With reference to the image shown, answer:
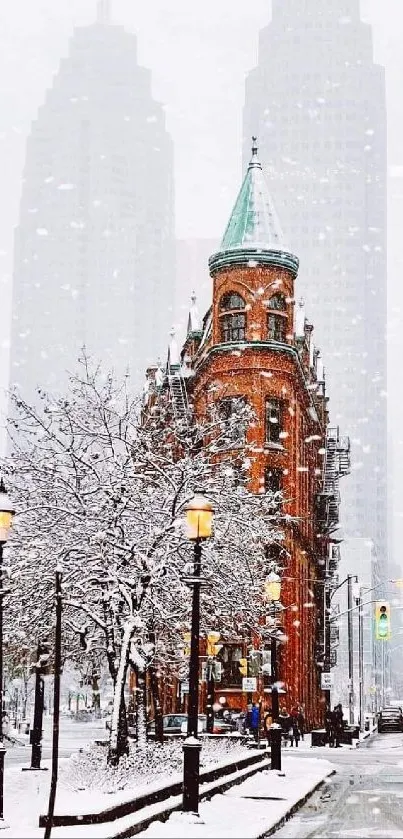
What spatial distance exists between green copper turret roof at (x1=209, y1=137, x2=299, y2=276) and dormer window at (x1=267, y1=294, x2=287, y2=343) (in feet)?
5.15

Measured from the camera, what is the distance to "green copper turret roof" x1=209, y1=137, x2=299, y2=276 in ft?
192

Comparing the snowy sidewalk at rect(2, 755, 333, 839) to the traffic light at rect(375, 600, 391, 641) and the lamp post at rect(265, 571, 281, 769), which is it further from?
the traffic light at rect(375, 600, 391, 641)

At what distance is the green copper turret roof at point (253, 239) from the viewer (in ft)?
192

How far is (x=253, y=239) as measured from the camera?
58875mm

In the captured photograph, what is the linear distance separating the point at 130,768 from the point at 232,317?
37179 mm

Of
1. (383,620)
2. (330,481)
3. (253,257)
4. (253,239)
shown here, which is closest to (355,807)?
(383,620)

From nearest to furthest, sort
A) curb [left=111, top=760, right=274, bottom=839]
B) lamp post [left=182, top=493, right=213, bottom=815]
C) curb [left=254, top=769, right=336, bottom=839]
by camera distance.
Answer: curb [left=111, top=760, right=274, bottom=839] → curb [left=254, top=769, right=336, bottom=839] → lamp post [left=182, top=493, right=213, bottom=815]

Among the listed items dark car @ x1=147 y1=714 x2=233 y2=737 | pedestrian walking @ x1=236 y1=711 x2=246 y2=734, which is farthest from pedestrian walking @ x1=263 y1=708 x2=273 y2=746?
dark car @ x1=147 y1=714 x2=233 y2=737

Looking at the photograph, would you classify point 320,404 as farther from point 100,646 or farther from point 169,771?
point 169,771

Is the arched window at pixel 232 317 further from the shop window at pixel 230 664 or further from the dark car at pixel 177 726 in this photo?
the dark car at pixel 177 726

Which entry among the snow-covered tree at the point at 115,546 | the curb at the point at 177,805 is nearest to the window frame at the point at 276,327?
the snow-covered tree at the point at 115,546

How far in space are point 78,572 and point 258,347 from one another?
3306 cm

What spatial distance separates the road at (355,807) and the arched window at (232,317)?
24532 mm

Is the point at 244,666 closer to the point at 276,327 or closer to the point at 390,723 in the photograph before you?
the point at 276,327
